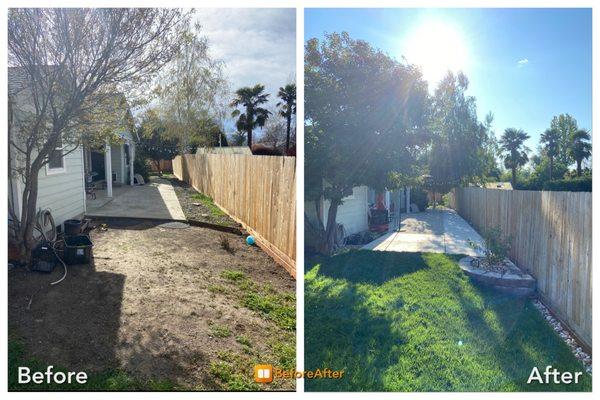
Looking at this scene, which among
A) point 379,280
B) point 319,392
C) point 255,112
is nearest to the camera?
point 319,392

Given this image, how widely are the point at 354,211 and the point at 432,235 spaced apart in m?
1.03

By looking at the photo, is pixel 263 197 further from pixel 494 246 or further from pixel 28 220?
pixel 494 246

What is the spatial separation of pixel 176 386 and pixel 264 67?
1.95 metres

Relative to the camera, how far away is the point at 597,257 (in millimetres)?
2314

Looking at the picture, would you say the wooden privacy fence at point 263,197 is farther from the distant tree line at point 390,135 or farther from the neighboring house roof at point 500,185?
the neighboring house roof at point 500,185

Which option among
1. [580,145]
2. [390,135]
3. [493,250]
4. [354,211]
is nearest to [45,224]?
[354,211]

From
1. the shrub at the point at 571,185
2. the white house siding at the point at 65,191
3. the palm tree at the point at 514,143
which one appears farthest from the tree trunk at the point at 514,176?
the white house siding at the point at 65,191

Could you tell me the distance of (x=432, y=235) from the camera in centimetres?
376

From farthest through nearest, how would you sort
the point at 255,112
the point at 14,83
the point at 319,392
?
the point at 255,112 → the point at 14,83 → the point at 319,392

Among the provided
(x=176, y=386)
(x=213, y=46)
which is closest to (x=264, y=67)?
(x=213, y=46)

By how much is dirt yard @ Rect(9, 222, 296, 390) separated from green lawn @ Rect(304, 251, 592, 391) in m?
0.25

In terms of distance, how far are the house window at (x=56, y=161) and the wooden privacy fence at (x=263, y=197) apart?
6.43ft

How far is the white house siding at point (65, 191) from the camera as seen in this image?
4445 mm
